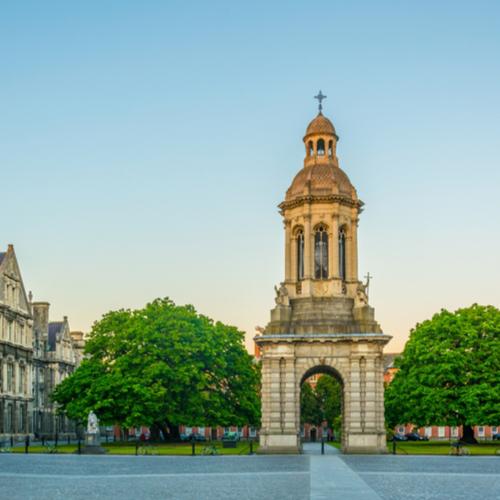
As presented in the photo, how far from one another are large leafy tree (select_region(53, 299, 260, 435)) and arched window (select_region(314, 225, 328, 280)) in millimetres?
16333

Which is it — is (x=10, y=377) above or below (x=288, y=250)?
below

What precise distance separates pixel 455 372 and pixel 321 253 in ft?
56.5

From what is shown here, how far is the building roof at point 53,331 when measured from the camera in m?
111

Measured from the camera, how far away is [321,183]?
55.7 m

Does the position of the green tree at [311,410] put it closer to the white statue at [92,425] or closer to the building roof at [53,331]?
the building roof at [53,331]

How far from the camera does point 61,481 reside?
95.6 ft

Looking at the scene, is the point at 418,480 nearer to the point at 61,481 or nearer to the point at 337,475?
the point at 337,475

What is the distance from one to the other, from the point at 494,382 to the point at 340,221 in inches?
743

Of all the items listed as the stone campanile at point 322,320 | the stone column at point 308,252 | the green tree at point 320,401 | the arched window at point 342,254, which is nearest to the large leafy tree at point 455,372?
the stone campanile at point 322,320

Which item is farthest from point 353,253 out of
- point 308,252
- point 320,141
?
point 320,141

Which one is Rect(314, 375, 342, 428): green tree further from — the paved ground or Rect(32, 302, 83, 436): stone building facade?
the paved ground

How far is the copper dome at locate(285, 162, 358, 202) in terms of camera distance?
55.3 m

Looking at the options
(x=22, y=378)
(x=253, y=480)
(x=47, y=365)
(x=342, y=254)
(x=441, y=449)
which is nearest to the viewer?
(x=253, y=480)

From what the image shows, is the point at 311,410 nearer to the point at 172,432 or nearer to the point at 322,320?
the point at 172,432
